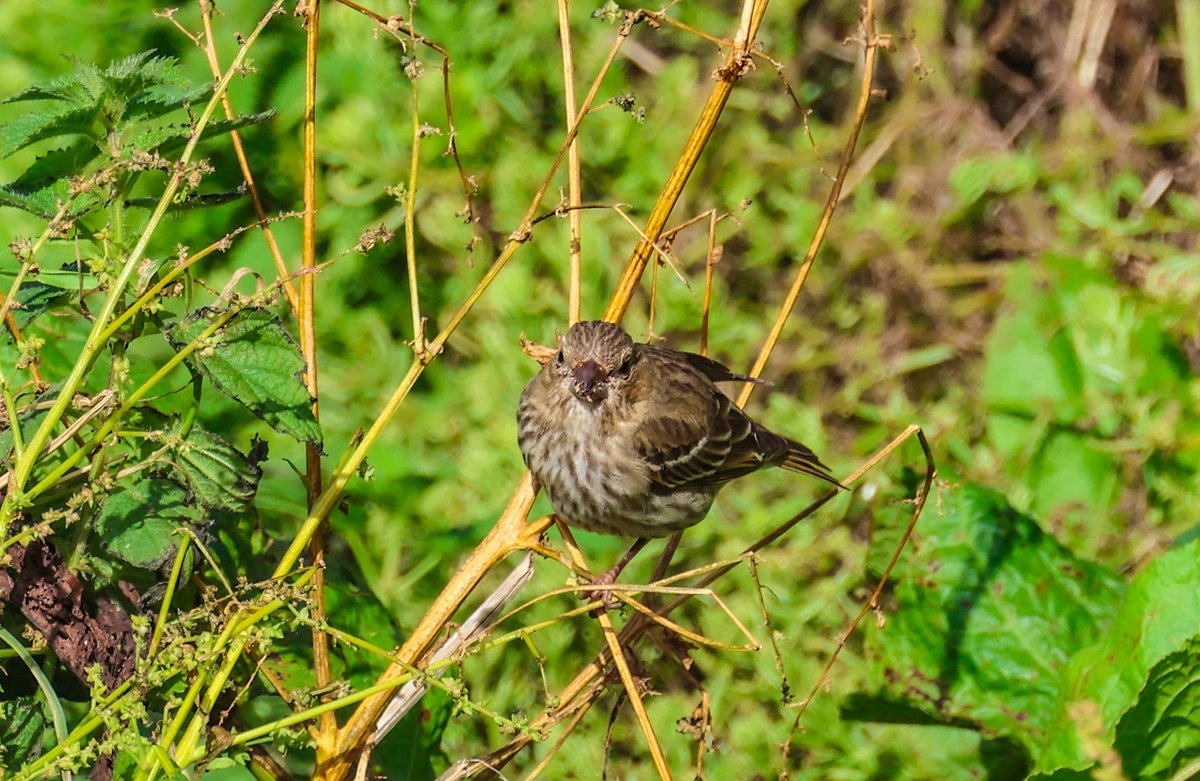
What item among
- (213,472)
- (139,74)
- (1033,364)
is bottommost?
(1033,364)

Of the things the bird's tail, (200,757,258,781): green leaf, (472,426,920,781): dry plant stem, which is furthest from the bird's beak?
(200,757,258,781): green leaf

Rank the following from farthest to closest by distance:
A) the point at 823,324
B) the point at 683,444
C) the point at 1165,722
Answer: the point at 823,324, the point at 683,444, the point at 1165,722

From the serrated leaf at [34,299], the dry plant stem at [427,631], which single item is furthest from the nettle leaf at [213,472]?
the dry plant stem at [427,631]

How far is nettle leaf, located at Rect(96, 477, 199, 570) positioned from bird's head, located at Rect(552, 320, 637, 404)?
48.6 inches

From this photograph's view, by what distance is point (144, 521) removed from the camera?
2.38m

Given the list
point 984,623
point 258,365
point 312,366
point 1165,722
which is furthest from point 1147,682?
point 258,365

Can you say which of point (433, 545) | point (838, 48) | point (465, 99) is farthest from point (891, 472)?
point (838, 48)

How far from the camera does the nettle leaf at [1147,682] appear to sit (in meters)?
3.23

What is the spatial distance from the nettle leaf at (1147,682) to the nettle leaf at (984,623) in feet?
0.74

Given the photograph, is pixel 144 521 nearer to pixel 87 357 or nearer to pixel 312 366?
pixel 87 357

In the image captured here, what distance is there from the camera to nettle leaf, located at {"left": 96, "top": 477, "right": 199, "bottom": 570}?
233cm

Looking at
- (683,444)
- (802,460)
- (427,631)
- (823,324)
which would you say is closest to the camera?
(427,631)

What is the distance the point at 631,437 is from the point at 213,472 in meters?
1.79

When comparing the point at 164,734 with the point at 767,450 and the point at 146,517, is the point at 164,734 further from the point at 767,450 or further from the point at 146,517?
the point at 767,450
